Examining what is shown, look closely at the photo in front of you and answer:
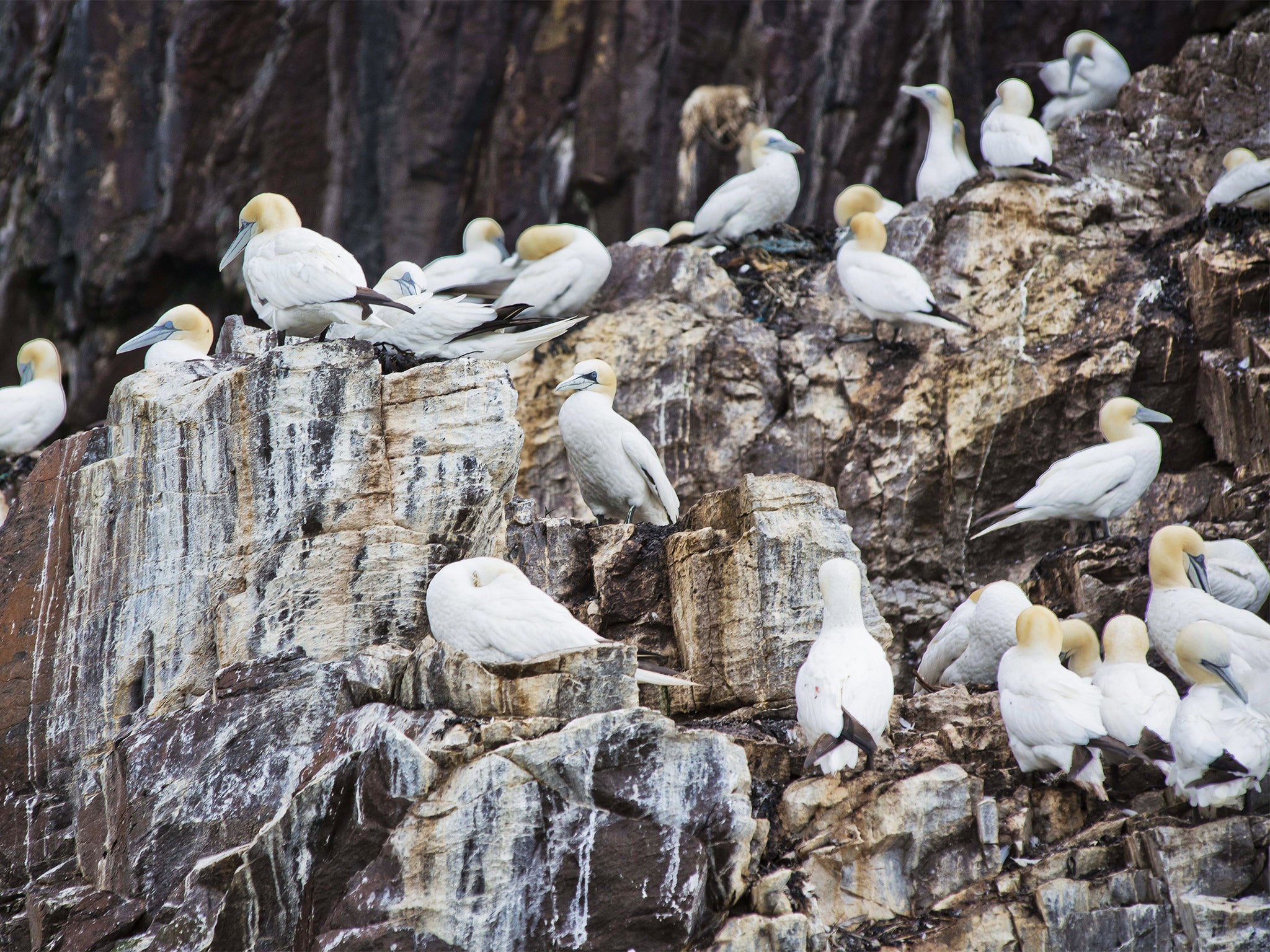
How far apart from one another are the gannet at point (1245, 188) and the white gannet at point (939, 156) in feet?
8.63

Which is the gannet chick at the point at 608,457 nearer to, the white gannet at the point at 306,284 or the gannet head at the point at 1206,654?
the white gannet at the point at 306,284

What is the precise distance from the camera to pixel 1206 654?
744 centimetres

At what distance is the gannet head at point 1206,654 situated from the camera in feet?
24.2

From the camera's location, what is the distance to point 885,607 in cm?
1117

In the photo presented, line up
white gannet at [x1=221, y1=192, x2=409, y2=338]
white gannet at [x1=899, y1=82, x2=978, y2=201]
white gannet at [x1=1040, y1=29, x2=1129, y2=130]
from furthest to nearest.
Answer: white gannet at [x1=1040, y1=29, x2=1129, y2=130] → white gannet at [x1=899, y1=82, x2=978, y2=201] → white gannet at [x1=221, y1=192, x2=409, y2=338]

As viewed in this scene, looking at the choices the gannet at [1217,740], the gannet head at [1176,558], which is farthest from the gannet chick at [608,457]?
the gannet at [1217,740]

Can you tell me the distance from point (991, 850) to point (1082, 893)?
47 centimetres

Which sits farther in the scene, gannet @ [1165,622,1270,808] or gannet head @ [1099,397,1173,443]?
gannet head @ [1099,397,1173,443]

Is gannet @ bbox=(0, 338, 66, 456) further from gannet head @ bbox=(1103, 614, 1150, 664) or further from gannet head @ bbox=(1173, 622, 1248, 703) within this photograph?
gannet head @ bbox=(1173, 622, 1248, 703)

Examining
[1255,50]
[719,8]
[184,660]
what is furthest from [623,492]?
[719,8]

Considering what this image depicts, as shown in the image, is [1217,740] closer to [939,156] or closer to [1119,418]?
[1119,418]

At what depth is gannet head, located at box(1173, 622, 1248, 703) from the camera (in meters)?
7.39

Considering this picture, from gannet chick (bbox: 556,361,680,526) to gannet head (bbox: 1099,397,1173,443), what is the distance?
337cm

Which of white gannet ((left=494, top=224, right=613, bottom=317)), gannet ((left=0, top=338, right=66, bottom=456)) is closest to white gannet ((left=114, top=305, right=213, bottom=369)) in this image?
gannet ((left=0, top=338, right=66, bottom=456))
